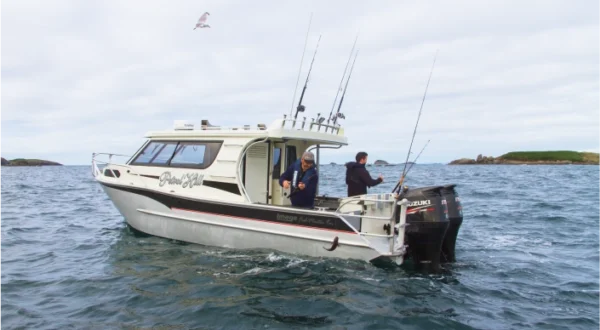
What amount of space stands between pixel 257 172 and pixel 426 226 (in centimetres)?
374

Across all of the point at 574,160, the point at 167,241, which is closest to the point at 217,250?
the point at 167,241

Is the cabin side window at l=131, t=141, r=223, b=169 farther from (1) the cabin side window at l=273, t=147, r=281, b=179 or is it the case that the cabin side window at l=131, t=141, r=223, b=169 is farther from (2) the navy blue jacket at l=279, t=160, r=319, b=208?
(2) the navy blue jacket at l=279, t=160, r=319, b=208

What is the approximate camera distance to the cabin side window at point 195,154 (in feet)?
29.8

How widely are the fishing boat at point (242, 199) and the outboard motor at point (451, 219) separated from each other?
79 centimetres

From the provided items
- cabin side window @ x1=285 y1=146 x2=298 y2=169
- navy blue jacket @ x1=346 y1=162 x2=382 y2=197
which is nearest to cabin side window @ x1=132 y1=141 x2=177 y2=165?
cabin side window @ x1=285 y1=146 x2=298 y2=169

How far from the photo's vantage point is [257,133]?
8.55m

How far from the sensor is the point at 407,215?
23.1ft

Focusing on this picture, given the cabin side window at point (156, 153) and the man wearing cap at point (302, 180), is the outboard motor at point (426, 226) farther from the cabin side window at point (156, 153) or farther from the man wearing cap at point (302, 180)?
the cabin side window at point (156, 153)

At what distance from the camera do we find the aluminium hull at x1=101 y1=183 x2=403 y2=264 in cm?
738

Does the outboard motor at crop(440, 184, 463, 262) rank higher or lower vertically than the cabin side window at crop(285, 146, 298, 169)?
lower

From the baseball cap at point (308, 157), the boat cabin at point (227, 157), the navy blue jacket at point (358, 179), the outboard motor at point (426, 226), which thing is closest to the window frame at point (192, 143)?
the boat cabin at point (227, 157)

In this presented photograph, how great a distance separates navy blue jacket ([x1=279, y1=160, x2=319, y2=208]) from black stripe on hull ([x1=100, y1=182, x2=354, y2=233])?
Answer: 0.64 m

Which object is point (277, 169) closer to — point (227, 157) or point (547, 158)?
point (227, 157)

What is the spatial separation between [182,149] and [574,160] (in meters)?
96.8
